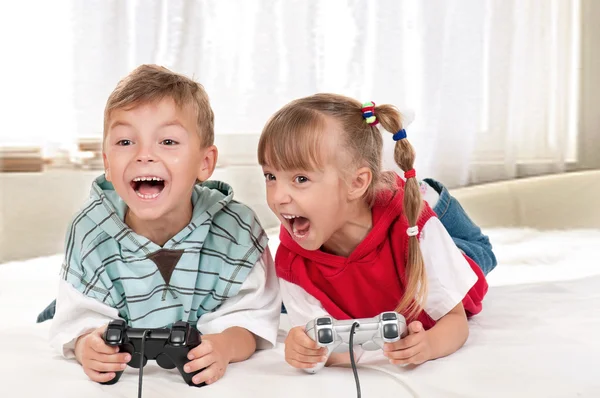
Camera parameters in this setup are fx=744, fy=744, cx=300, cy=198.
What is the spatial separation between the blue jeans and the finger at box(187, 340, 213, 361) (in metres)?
0.55


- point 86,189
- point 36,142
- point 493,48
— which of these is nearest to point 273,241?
point 86,189

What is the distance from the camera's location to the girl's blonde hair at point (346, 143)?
116 centimetres

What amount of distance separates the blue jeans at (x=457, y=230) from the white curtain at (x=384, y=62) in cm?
101

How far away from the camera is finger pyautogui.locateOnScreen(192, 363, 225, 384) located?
105 cm

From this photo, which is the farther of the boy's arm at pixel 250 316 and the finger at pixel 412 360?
the boy's arm at pixel 250 316

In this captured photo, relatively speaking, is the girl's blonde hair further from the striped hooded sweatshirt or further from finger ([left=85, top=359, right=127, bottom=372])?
finger ([left=85, top=359, right=127, bottom=372])

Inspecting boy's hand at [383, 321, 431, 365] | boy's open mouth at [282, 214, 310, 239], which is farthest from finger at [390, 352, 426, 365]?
boy's open mouth at [282, 214, 310, 239]

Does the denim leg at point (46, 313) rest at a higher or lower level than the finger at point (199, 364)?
lower

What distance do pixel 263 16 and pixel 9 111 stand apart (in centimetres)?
88

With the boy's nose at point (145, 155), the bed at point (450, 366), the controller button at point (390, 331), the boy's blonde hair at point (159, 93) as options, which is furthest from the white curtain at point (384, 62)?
the controller button at point (390, 331)

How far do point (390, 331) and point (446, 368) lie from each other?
134 mm

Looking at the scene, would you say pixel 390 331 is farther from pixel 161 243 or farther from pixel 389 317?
pixel 161 243

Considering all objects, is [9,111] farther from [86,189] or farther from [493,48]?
[493,48]

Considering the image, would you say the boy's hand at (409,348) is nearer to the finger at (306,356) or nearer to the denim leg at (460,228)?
the finger at (306,356)
